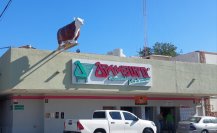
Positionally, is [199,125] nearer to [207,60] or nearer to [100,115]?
[100,115]

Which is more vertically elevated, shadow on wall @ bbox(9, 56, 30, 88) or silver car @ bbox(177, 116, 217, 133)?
shadow on wall @ bbox(9, 56, 30, 88)

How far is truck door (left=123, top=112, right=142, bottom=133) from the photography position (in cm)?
2064

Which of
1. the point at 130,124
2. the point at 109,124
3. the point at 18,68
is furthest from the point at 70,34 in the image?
the point at 130,124

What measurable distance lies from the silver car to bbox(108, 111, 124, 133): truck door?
6.53 metres

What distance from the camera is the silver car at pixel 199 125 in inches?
979

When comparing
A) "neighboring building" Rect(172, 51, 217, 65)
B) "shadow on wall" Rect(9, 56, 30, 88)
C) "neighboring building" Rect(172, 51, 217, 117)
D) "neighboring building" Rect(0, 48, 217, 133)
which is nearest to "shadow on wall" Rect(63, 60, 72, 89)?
"neighboring building" Rect(0, 48, 217, 133)

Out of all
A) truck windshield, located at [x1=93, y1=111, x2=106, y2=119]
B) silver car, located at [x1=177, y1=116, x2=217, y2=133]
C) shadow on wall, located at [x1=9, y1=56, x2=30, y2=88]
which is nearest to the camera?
shadow on wall, located at [x1=9, y1=56, x2=30, y2=88]

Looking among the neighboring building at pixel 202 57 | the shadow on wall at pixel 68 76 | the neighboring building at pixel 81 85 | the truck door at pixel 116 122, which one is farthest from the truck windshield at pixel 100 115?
the neighboring building at pixel 202 57

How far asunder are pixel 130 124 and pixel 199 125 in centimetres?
660

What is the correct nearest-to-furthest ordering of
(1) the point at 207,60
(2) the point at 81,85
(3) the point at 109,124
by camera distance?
(3) the point at 109,124 < (2) the point at 81,85 < (1) the point at 207,60

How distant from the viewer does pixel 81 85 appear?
22625mm

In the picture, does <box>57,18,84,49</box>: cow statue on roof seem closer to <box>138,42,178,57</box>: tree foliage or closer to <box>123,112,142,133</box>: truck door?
<box>123,112,142,133</box>: truck door

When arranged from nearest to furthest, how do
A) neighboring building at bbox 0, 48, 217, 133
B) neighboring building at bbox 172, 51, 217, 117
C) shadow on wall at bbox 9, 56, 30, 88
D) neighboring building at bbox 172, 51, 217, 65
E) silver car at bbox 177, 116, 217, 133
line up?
shadow on wall at bbox 9, 56, 30, 88 < neighboring building at bbox 0, 48, 217, 133 < silver car at bbox 177, 116, 217, 133 < neighboring building at bbox 172, 51, 217, 117 < neighboring building at bbox 172, 51, 217, 65

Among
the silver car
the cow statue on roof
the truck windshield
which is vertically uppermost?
the cow statue on roof
